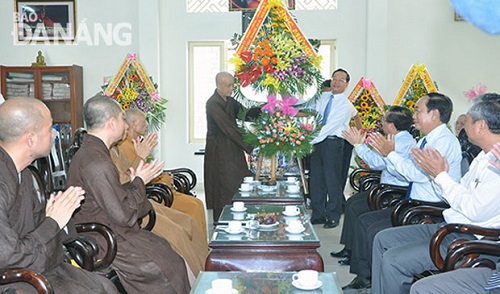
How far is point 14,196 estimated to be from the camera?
6.60 feet

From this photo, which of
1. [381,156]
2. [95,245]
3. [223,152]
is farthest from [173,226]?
Answer: [223,152]

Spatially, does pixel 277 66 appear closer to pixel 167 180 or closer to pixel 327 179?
pixel 167 180

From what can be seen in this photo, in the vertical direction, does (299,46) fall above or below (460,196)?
above

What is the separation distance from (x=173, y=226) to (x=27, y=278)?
156 centimetres

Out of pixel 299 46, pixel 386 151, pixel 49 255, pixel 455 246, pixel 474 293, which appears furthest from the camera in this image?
pixel 299 46

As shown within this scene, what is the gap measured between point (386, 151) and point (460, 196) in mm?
1025

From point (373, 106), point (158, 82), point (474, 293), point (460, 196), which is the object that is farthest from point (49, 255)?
point (158, 82)

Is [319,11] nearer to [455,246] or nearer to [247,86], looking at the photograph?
[247,86]

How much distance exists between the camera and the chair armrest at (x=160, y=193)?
3854 mm

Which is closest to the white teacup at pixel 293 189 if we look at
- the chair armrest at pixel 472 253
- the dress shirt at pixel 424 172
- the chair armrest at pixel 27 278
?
the dress shirt at pixel 424 172

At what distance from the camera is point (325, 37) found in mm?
7324

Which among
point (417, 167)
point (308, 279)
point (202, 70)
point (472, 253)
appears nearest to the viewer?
point (308, 279)

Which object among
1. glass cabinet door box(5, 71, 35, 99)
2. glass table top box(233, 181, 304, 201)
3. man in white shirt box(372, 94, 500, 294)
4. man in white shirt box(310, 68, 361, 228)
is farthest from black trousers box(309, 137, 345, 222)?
glass cabinet door box(5, 71, 35, 99)

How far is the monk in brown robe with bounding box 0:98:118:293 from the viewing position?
1943mm
